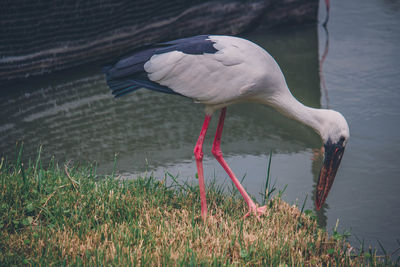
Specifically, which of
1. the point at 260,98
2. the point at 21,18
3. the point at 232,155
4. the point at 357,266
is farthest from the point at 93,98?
the point at 357,266

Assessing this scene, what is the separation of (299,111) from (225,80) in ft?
1.85

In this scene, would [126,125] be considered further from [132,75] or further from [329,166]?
[329,166]

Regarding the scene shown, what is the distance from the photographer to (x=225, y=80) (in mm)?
3717

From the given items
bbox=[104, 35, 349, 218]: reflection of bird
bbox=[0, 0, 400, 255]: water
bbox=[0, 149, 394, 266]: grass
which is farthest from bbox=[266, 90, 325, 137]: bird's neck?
bbox=[0, 0, 400, 255]: water

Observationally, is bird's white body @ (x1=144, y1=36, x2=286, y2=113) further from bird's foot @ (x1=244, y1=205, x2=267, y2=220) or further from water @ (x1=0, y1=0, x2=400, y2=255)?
water @ (x1=0, y1=0, x2=400, y2=255)

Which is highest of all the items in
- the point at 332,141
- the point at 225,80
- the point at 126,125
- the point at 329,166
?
the point at 225,80

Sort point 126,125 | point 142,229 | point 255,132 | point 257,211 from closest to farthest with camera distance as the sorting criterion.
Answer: point 142,229 → point 257,211 → point 255,132 → point 126,125

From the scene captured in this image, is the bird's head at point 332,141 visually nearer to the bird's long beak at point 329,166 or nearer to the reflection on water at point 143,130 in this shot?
the bird's long beak at point 329,166

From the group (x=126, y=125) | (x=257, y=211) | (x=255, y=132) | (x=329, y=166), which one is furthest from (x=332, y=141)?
(x=126, y=125)

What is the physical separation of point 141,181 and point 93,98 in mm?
2443

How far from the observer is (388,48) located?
7621mm

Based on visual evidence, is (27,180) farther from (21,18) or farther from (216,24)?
(216,24)

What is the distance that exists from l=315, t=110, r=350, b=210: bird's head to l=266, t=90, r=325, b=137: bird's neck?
4 centimetres

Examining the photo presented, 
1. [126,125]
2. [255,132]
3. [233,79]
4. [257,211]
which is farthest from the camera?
[126,125]
